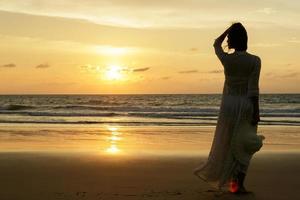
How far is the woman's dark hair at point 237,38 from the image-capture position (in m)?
5.41

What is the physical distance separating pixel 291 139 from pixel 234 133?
355 inches

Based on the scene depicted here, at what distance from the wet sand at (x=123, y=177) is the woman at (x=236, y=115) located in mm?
306

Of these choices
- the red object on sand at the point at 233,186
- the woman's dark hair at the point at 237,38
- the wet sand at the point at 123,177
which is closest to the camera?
the woman's dark hair at the point at 237,38

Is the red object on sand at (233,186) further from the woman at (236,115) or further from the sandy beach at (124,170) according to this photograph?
the sandy beach at (124,170)

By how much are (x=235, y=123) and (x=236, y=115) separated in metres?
0.09

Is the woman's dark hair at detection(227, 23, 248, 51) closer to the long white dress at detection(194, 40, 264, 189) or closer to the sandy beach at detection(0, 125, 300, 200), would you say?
the long white dress at detection(194, 40, 264, 189)

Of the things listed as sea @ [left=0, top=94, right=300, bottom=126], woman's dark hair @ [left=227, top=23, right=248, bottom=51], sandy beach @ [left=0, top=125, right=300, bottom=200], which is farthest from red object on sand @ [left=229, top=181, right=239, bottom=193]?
sea @ [left=0, top=94, right=300, bottom=126]

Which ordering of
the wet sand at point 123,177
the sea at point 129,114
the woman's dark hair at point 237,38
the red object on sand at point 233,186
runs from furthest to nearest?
1. the sea at point 129,114
2. the wet sand at point 123,177
3. the red object on sand at point 233,186
4. the woman's dark hair at point 237,38

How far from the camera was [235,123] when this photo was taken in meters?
5.50

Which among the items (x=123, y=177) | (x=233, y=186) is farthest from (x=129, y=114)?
(x=233, y=186)

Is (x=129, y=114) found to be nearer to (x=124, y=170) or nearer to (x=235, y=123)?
(x=124, y=170)

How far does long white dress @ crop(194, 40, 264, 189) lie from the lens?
5.45m

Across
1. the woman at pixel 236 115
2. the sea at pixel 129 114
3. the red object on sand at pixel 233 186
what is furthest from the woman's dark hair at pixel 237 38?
the sea at pixel 129 114

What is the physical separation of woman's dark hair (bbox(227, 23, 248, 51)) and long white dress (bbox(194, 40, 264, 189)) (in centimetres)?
7
